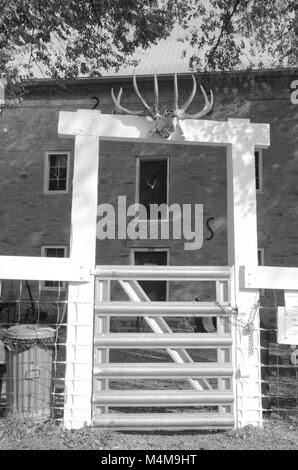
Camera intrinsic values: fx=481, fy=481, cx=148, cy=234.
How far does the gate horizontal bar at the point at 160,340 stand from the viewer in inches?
201

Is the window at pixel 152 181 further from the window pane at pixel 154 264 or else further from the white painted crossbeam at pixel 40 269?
the white painted crossbeam at pixel 40 269

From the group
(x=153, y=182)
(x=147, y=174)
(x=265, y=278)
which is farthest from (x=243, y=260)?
(x=147, y=174)

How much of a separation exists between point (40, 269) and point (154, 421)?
6.49 ft

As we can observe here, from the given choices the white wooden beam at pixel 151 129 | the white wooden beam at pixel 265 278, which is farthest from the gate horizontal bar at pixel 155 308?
the white wooden beam at pixel 151 129

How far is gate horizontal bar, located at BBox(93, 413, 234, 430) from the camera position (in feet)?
16.3

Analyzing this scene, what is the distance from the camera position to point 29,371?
514 centimetres

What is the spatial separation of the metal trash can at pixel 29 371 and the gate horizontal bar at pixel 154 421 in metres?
0.63

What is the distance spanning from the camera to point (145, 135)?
18.5ft

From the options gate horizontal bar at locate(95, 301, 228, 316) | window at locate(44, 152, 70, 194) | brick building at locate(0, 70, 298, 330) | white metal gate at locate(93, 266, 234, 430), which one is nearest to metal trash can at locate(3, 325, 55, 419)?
white metal gate at locate(93, 266, 234, 430)

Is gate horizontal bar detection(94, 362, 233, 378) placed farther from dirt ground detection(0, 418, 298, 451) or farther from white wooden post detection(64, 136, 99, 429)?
dirt ground detection(0, 418, 298, 451)

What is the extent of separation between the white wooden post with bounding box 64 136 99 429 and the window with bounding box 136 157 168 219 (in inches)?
430

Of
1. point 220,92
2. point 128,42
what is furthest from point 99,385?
point 220,92

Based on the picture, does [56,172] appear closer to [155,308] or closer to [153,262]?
[153,262]
